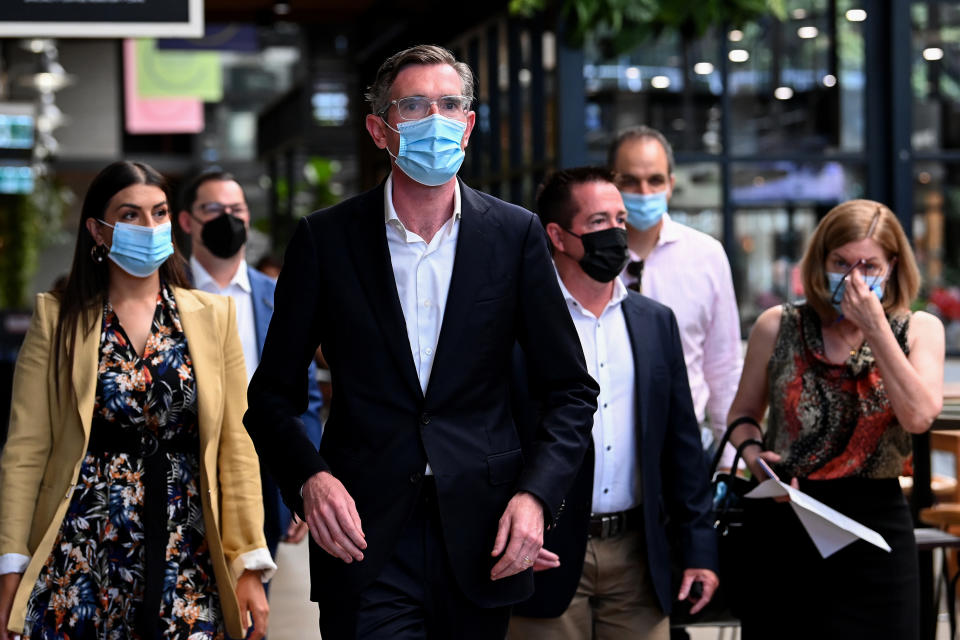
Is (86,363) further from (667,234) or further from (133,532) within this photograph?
(667,234)

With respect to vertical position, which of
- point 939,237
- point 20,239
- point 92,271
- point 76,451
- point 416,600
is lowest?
point 416,600

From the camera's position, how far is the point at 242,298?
462 cm

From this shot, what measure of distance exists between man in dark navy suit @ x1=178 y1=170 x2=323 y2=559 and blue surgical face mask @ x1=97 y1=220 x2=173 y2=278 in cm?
120

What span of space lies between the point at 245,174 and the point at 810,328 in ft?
83.8

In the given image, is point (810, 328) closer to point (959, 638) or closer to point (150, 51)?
A: point (959, 638)

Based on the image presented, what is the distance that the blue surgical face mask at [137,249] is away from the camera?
128 inches

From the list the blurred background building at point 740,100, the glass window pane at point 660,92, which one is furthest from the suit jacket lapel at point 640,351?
the glass window pane at point 660,92

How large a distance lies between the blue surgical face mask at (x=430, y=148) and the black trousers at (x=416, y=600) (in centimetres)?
57

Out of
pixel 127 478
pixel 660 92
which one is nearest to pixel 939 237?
pixel 660 92

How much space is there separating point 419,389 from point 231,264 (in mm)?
2420

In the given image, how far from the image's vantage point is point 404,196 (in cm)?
255

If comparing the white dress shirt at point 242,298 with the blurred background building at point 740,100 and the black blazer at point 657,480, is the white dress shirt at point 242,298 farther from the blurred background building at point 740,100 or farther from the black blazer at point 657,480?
the blurred background building at point 740,100

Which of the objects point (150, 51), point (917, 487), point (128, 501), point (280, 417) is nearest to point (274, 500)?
point (128, 501)

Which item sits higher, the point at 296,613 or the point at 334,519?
the point at 334,519
